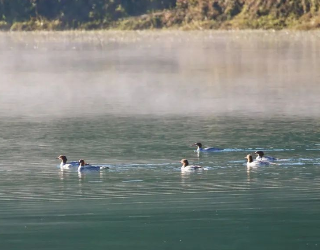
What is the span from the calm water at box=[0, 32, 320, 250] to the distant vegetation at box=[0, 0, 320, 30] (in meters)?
60.5

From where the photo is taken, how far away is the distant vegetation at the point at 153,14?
119062 mm

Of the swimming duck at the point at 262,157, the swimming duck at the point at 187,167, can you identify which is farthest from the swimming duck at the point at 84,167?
the swimming duck at the point at 262,157

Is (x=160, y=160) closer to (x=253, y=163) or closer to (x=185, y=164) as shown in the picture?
(x=185, y=164)

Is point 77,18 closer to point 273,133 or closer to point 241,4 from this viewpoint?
point 241,4

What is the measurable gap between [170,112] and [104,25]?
9976 cm

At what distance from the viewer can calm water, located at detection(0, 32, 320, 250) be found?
55.7 ft

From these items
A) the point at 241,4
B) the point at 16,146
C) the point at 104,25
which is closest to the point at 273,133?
the point at 16,146

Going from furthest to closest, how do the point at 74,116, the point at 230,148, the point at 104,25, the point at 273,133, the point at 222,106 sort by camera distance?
the point at 104,25 < the point at 222,106 < the point at 74,116 < the point at 273,133 < the point at 230,148

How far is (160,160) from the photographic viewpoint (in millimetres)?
24812

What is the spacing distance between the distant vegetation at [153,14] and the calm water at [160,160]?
198 feet

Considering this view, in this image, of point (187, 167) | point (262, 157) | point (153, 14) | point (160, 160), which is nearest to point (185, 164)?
point (187, 167)

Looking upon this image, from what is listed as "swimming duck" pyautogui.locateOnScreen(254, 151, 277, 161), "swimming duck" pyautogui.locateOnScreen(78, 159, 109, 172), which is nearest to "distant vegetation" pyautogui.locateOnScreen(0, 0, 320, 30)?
"swimming duck" pyautogui.locateOnScreen(254, 151, 277, 161)

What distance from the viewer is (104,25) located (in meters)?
136

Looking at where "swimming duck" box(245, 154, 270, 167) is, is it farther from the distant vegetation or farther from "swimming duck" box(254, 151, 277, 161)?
the distant vegetation
